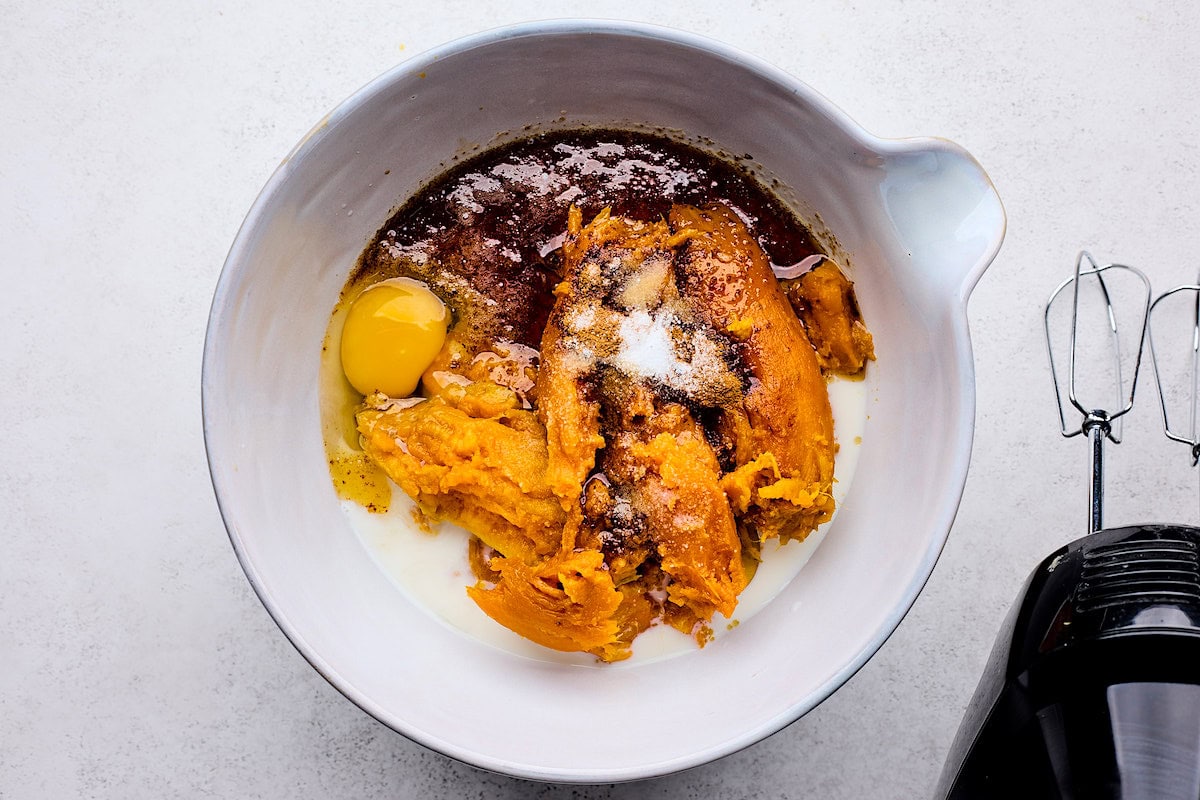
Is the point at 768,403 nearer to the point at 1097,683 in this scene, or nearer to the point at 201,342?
the point at 1097,683

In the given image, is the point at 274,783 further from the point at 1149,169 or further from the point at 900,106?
the point at 1149,169

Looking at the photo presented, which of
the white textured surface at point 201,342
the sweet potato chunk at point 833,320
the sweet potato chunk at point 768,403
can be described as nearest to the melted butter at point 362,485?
the white textured surface at point 201,342

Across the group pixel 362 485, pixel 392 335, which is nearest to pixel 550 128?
pixel 392 335

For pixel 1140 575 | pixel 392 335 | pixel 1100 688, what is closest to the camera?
pixel 1100 688

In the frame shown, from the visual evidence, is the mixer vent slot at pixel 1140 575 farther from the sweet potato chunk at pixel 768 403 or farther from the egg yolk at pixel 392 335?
the egg yolk at pixel 392 335

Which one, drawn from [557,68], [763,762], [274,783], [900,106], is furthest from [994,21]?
[274,783]
